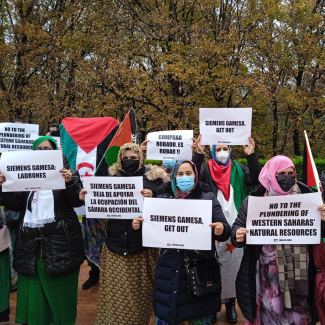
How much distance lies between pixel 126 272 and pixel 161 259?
1.88 ft

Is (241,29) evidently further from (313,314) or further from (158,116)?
(313,314)

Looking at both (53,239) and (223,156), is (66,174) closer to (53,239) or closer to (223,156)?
(53,239)

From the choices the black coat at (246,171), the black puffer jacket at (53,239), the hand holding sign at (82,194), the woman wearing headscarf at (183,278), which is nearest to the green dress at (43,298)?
the black puffer jacket at (53,239)

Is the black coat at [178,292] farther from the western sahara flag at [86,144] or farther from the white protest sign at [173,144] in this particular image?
the western sahara flag at [86,144]

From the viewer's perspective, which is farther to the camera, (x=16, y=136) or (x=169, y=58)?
(x=169, y=58)

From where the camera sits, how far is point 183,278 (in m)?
2.59

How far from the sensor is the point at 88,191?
3.15m

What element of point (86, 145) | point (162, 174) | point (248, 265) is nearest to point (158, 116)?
point (86, 145)

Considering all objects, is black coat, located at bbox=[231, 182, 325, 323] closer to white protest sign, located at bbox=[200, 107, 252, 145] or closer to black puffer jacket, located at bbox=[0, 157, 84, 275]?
white protest sign, located at bbox=[200, 107, 252, 145]

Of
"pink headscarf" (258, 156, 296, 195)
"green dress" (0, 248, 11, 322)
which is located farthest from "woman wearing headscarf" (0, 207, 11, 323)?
"pink headscarf" (258, 156, 296, 195)

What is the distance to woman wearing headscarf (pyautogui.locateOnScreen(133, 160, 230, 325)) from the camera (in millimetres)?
2547

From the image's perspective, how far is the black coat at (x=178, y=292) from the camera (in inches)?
100

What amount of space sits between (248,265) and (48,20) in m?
A: 17.8

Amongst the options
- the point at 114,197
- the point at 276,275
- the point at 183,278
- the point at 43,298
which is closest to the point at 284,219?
the point at 276,275
